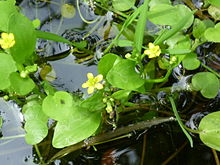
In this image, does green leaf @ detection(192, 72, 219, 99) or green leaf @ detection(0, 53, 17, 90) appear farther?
green leaf @ detection(192, 72, 219, 99)

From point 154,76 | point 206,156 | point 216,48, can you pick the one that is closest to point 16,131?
point 154,76

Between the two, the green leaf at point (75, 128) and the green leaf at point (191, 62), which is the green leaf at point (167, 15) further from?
the green leaf at point (75, 128)

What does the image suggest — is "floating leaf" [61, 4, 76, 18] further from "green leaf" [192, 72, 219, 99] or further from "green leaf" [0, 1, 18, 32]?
"green leaf" [192, 72, 219, 99]

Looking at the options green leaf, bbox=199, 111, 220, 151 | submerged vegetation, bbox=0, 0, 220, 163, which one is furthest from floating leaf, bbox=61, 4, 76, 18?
green leaf, bbox=199, 111, 220, 151

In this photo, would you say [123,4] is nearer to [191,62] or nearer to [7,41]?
[191,62]

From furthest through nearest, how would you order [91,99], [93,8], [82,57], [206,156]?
[93,8], [82,57], [206,156], [91,99]

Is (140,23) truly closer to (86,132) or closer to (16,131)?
(86,132)
